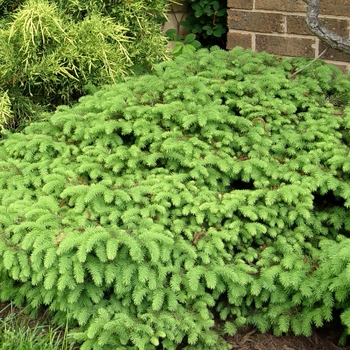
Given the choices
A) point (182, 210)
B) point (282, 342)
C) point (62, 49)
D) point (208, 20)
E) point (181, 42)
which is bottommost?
point (282, 342)

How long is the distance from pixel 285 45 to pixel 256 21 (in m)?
0.29

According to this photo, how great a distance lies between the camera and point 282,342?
2463 mm

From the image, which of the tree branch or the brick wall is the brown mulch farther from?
the brick wall

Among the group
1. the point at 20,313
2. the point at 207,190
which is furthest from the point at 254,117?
the point at 20,313

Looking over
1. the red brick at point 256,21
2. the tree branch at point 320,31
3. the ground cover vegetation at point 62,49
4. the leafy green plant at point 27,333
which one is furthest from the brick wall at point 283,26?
the leafy green plant at point 27,333

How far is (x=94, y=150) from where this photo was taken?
2658 mm

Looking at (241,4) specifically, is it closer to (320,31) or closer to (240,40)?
(240,40)

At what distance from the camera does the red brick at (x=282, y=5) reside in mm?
3832

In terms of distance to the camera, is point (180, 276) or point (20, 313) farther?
point (20, 313)

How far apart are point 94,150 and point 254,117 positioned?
874mm

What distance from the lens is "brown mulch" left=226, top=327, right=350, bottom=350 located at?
244 cm

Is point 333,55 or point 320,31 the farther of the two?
point 333,55

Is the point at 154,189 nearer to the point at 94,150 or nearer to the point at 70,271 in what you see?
the point at 94,150

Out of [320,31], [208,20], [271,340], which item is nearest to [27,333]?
[271,340]
